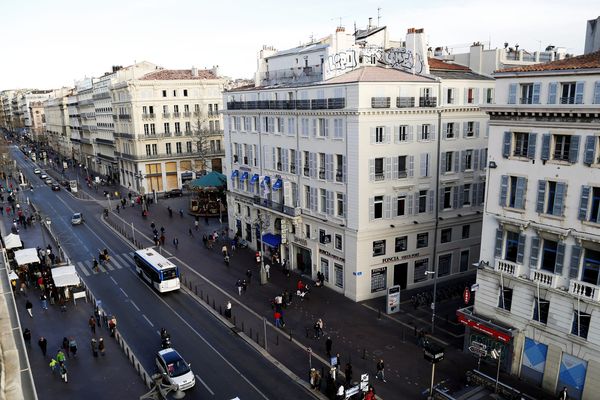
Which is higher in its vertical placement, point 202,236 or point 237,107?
point 237,107

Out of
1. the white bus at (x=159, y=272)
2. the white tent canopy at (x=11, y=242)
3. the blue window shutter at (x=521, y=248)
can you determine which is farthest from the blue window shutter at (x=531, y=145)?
the white tent canopy at (x=11, y=242)

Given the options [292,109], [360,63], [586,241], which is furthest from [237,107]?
[586,241]

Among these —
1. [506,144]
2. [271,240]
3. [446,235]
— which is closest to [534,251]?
[506,144]

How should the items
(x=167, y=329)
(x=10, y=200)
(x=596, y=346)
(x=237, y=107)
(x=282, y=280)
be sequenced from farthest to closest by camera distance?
(x=10, y=200) < (x=237, y=107) < (x=282, y=280) < (x=167, y=329) < (x=596, y=346)

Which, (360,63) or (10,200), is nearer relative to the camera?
(360,63)

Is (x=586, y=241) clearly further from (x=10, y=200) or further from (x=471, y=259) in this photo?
(x=10, y=200)

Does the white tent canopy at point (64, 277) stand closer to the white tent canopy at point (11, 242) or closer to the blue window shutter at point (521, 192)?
the white tent canopy at point (11, 242)

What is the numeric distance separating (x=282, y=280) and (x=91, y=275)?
19.8 meters

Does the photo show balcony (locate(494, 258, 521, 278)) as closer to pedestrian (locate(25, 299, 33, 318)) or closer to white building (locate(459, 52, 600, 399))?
white building (locate(459, 52, 600, 399))

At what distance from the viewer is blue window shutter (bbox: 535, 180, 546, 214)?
2767 cm

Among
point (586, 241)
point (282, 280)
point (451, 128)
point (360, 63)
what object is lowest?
point (282, 280)

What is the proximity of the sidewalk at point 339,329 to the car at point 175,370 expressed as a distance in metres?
6.33

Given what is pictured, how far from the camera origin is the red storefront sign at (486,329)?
29500 mm

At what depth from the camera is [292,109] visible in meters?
46.6
